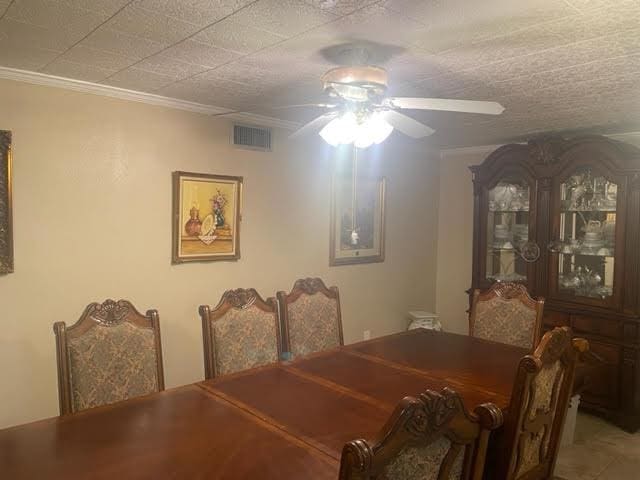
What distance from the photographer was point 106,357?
216 cm

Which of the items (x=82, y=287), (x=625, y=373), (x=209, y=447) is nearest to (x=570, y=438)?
(x=625, y=373)

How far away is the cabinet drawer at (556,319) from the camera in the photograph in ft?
13.1

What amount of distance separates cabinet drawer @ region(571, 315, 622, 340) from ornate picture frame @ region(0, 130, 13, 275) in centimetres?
397

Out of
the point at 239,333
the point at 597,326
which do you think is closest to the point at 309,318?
the point at 239,333

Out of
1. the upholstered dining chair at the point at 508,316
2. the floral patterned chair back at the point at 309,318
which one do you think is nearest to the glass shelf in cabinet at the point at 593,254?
the upholstered dining chair at the point at 508,316

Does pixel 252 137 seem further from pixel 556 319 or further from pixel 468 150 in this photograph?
pixel 556 319

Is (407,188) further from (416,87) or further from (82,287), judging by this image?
(82,287)

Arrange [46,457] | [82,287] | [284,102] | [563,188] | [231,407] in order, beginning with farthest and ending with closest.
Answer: [563,188]
[284,102]
[82,287]
[231,407]
[46,457]

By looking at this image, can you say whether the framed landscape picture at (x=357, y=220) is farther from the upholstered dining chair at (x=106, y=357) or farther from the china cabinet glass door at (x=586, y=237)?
the upholstered dining chair at (x=106, y=357)

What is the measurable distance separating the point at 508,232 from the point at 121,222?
129 inches

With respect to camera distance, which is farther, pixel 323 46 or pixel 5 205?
pixel 5 205

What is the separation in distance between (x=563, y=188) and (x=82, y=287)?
145 inches

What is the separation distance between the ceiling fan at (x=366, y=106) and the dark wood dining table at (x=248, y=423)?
44.3 inches

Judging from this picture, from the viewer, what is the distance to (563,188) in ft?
13.3
